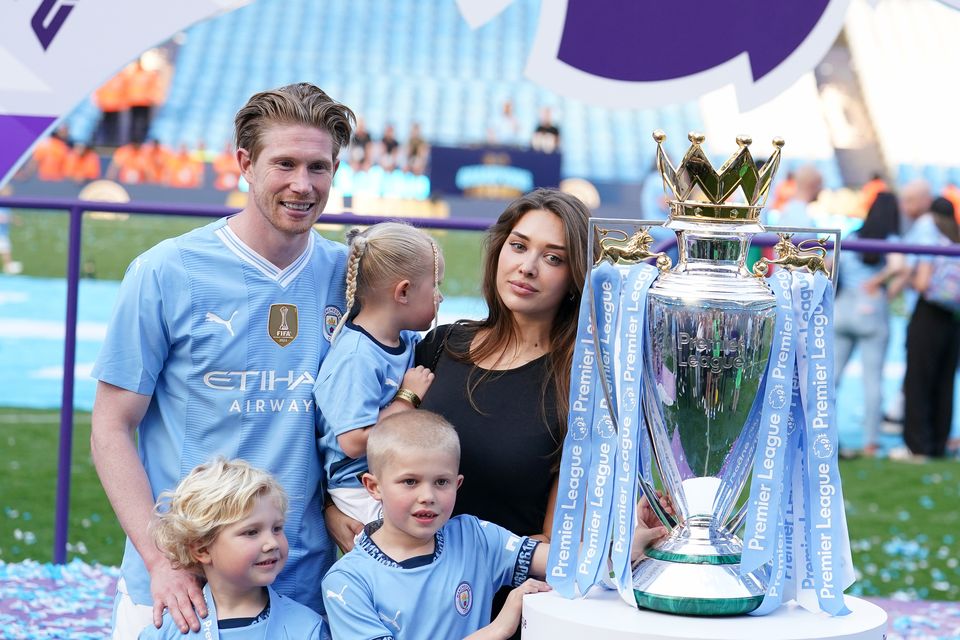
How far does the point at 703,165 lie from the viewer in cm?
178

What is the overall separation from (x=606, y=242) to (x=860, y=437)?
18.5ft

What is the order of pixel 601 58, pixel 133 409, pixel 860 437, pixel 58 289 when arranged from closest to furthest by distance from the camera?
pixel 133 409 → pixel 601 58 → pixel 860 437 → pixel 58 289

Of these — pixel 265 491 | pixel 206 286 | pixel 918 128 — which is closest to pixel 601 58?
pixel 206 286

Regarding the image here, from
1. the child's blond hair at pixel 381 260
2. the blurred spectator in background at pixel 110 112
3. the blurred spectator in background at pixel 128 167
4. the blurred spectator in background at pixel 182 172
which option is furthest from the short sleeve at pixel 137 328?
the blurred spectator in background at pixel 110 112

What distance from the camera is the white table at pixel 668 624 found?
1690mm

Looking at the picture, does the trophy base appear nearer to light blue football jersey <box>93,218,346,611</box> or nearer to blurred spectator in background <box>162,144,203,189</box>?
light blue football jersey <box>93,218,346,611</box>

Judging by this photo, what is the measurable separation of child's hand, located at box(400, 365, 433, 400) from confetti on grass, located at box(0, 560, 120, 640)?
152 centimetres

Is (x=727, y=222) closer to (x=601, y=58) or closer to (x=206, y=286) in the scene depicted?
(x=206, y=286)

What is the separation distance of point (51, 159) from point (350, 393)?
61.9 feet

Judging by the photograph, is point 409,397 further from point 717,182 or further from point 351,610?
point 717,182

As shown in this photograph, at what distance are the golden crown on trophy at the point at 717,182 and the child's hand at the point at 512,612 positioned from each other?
647mm

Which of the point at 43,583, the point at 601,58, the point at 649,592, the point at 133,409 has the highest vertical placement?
the point at 601,58

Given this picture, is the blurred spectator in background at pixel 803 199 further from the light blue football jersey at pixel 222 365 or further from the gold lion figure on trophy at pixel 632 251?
the gold lion figure on trophy at pixel 632 251

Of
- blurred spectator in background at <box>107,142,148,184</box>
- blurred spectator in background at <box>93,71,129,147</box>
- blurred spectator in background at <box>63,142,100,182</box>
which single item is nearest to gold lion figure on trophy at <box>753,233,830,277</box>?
blurred spectator in background at <box>107,142,148,184</box>
